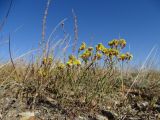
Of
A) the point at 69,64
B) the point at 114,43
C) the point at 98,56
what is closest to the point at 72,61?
the point at 69,64

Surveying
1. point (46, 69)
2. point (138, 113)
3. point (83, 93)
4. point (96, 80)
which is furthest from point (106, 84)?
point (46, 69)

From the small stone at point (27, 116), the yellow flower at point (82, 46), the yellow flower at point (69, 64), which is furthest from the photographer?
the yellow flower at point (82, 46)

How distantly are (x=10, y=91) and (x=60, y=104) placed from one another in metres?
0.48

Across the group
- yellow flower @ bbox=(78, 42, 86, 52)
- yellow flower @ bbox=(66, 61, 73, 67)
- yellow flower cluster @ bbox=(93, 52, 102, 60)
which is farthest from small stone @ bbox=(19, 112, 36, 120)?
yellow flower @ bbox=(78, 42, 86, 52)

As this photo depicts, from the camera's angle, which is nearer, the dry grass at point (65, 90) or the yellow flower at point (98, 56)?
the dry grass at point (65, 90)

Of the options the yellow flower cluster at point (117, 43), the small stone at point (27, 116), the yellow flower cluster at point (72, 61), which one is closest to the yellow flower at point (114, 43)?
the yellow flower cluster at point (117, 43)

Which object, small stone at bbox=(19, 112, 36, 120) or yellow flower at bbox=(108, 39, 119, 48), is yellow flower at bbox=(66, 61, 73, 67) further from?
small stone at bbox=(19, 112, 36, 120)

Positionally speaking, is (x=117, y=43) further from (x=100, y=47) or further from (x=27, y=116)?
(x=27, y=116)

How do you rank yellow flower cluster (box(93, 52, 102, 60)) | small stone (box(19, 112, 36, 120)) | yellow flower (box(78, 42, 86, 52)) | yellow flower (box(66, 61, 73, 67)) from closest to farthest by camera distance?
1. small stone (box(19, 112, 36, 120))
2. yellow flower (box(66, 61, 73, 67))
3. yellow flower cluster (box(93, 52, 102, 60))
4. yellow flower (box(78, 42, 86, 52))

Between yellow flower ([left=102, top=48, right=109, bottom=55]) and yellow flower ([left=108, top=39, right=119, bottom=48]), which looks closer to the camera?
yellow flower ([left=102, top=48, right=109, bottom=55])

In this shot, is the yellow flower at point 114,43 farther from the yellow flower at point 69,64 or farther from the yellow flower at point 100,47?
the yellow flower at point 69,64

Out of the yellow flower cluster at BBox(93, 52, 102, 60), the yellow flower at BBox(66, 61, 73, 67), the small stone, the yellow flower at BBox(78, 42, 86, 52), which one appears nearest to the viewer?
the small stone

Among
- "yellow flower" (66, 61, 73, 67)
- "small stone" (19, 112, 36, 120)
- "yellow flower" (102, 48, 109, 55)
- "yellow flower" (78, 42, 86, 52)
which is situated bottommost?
"small stone" (19, 112, 36, 120)

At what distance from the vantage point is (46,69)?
8.27 ft
